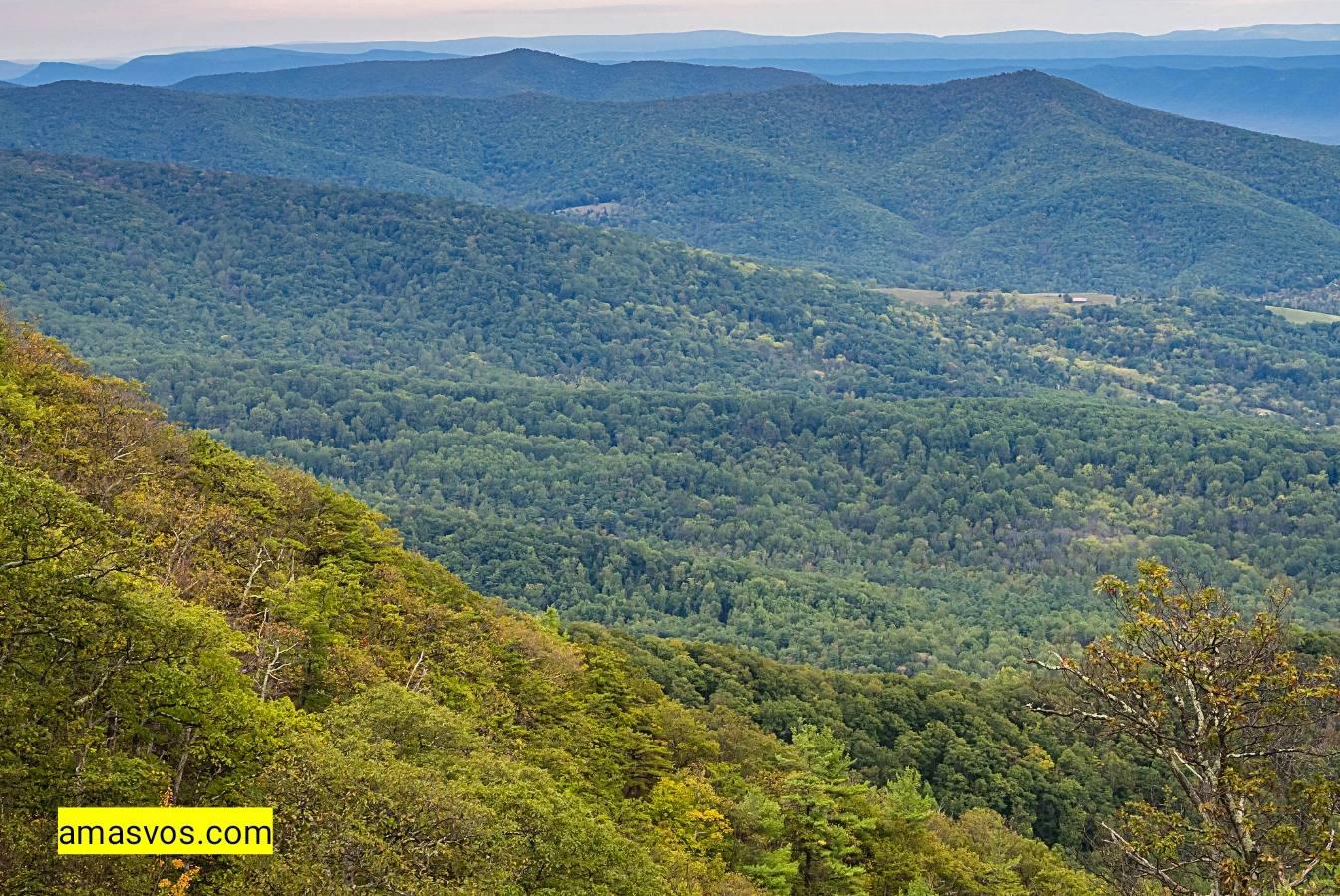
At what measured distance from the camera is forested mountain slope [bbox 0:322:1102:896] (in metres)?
23.7

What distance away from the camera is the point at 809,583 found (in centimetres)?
15600

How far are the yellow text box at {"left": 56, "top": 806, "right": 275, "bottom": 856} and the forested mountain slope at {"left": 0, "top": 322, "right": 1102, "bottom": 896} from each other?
0.31 metres

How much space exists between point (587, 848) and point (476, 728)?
9.98 meters

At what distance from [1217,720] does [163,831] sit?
714 inches

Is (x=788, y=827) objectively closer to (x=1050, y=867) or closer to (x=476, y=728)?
(x=476, y=728)

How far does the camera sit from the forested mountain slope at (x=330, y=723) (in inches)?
933

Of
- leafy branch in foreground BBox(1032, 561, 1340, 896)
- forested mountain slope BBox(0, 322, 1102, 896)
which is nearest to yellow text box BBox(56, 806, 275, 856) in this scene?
forested mountain slope BBox(0, 322, 1102, 896)

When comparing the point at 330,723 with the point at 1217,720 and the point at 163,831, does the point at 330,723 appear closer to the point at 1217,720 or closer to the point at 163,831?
the point at 163,831

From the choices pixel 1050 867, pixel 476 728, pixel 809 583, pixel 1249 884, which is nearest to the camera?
pixel 1249 884

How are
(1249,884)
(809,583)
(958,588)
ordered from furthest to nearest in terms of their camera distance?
(958,588)
(809,583)
(1249,884)

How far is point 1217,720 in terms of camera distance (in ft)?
64.3

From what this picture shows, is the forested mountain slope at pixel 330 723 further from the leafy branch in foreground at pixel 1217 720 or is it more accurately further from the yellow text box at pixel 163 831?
the leafy branch in foreground at pixel 1217 720

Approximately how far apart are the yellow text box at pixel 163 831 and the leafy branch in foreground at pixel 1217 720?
14807 millimetres

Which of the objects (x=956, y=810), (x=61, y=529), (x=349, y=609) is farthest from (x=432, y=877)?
(x=956, y=810)
